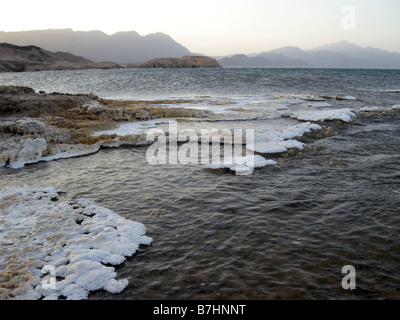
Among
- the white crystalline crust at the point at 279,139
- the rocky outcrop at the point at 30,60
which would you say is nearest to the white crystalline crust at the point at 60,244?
the white crystalline crust at the point at 279,139

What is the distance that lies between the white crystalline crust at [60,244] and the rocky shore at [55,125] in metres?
4.31

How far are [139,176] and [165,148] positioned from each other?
12.2 feet

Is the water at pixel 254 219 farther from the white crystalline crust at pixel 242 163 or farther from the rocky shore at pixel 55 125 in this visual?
the rocky shore at pixel 55 125

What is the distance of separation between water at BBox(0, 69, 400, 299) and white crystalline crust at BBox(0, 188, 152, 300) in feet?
1.20

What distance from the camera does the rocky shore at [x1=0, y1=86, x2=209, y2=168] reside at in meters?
13.1

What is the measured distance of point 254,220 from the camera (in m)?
7.86

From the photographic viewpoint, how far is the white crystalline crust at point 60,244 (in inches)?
218

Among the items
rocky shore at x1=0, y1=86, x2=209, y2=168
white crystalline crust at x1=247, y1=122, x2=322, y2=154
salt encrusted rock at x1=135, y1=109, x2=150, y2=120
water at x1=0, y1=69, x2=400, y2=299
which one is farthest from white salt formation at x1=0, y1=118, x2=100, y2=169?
white crystalline crust at x1=247, y1=122, x2=322, y2=154

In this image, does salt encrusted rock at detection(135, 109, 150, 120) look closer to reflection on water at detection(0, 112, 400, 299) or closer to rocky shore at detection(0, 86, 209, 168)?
rocky shore at detection(0, 86, 209, 168)

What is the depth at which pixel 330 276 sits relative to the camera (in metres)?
5.66

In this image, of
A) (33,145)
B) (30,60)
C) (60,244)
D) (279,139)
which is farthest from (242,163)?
(30,60)

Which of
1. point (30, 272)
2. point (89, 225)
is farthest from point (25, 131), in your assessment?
point (30, 272)

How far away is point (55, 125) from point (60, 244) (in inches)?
477
